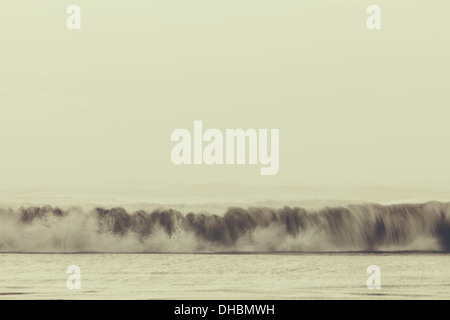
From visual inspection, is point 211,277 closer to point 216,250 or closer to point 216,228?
point 216,250

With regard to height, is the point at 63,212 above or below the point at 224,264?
above

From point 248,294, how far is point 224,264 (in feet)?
0.77

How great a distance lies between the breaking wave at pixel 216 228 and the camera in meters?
5.13

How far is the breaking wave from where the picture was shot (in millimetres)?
5133

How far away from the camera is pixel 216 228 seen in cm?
515

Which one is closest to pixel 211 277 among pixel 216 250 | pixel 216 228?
pixel 216 250

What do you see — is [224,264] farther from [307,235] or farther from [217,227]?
[307,235]

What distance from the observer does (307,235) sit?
16.9ft

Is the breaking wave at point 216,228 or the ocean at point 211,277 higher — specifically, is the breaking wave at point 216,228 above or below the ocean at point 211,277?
above

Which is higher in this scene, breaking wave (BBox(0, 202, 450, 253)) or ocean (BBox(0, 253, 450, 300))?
breaking wave (BBox(0, 202, 450, 253))
